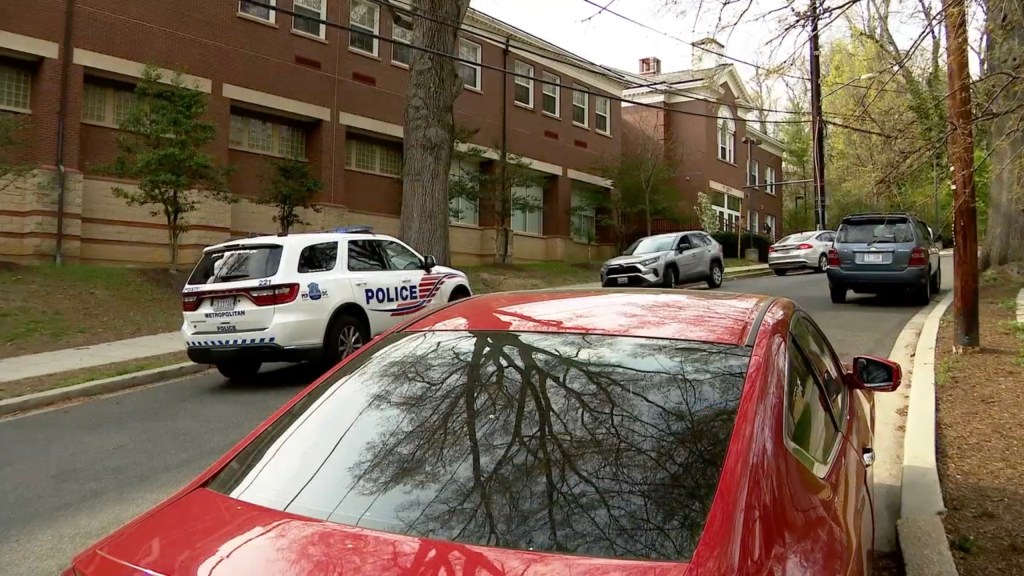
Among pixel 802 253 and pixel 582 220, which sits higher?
pixel 582 220

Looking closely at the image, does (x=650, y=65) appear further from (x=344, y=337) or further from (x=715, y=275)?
(x=344, y=337)

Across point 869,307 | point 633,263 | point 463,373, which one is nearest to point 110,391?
point 463,373

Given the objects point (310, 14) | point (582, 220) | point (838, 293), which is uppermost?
point (310, 14)

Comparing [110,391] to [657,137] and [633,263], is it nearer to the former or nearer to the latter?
[633,263]

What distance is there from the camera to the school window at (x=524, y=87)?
1157 inches

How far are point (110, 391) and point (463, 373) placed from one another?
838 cm

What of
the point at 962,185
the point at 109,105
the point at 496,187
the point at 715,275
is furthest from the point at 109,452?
the point at 496,187

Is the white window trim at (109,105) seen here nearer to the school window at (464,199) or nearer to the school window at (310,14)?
the school window at (310,14)

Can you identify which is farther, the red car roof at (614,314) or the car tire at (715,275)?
the car tire at (715,275)

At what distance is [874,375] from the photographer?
3889 millimetres

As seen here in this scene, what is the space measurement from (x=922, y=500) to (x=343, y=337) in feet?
21.9

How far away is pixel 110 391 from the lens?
30.6 feet

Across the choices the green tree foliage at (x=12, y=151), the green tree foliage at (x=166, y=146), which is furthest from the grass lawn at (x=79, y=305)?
the green tree foliage at (x=12, y=151)

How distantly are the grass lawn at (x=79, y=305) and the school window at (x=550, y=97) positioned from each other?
1797 cm
